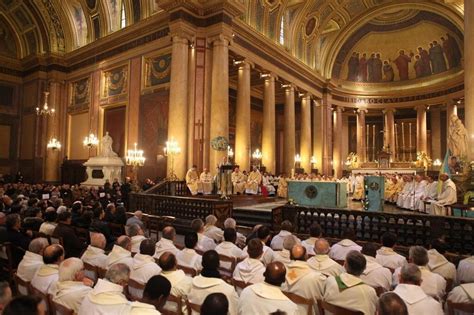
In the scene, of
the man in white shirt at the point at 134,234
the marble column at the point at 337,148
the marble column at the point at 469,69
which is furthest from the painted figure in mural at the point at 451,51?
the man in white shirt at the point at 134,234

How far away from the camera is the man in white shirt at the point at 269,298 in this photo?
9.31ft

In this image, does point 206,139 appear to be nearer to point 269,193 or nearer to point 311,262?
point 269,193

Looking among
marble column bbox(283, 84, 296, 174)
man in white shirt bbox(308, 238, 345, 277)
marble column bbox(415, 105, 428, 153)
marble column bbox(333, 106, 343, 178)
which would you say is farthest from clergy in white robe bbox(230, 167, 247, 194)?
marble column bbox(415, 105, 428, 153)

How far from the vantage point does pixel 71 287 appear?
131 inches

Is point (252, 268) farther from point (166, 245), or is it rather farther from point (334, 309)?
A: point (166, 245)

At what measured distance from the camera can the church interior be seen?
380 cm

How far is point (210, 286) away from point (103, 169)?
15.7 meters

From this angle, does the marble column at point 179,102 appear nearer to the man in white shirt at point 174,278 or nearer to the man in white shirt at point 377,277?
the man in white shirt at point 174,278

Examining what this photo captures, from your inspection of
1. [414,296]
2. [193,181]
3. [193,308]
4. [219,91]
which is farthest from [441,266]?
[219,91]

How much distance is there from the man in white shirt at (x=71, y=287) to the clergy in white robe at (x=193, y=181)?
11.3 metres

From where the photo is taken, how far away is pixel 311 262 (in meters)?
4.25

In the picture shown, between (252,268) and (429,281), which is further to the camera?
(252,268)

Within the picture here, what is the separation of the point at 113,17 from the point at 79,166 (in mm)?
9377

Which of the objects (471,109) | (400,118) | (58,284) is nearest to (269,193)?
(471,109)
